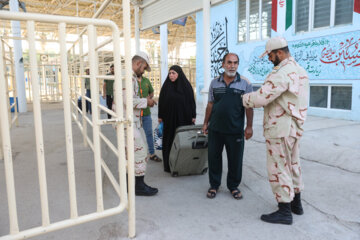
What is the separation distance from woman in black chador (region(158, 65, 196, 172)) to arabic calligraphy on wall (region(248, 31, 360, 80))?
212 inches

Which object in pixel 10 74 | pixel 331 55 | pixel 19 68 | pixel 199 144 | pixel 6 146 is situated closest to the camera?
pixel 6 146

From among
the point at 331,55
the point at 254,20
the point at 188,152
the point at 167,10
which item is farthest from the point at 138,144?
the point at 254,20

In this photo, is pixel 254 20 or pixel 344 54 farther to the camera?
pixel 254 20

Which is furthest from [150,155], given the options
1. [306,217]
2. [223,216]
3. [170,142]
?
[306,217]

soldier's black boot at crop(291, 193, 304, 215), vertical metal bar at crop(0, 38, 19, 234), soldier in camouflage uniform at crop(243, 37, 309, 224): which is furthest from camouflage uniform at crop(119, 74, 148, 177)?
soldier's black boot at crop(291, 193, 304, 215)

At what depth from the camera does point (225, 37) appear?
11.0m

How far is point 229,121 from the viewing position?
2750 millimetres

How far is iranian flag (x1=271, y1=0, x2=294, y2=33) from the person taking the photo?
8516 millimetres

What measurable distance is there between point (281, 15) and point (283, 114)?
739cm

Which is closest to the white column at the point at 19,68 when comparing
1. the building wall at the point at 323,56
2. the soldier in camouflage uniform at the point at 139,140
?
the building wall at the point at 323,56

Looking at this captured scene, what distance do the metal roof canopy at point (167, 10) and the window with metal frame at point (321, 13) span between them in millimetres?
3281

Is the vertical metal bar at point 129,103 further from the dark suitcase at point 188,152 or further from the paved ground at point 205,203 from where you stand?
the dark suitcase at point 188,152

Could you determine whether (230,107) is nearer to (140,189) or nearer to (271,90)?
(271,90)

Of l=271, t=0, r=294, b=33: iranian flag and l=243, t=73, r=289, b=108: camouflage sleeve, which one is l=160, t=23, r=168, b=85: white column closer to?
l=271, t=0, r=294, b=33: iranian flag
